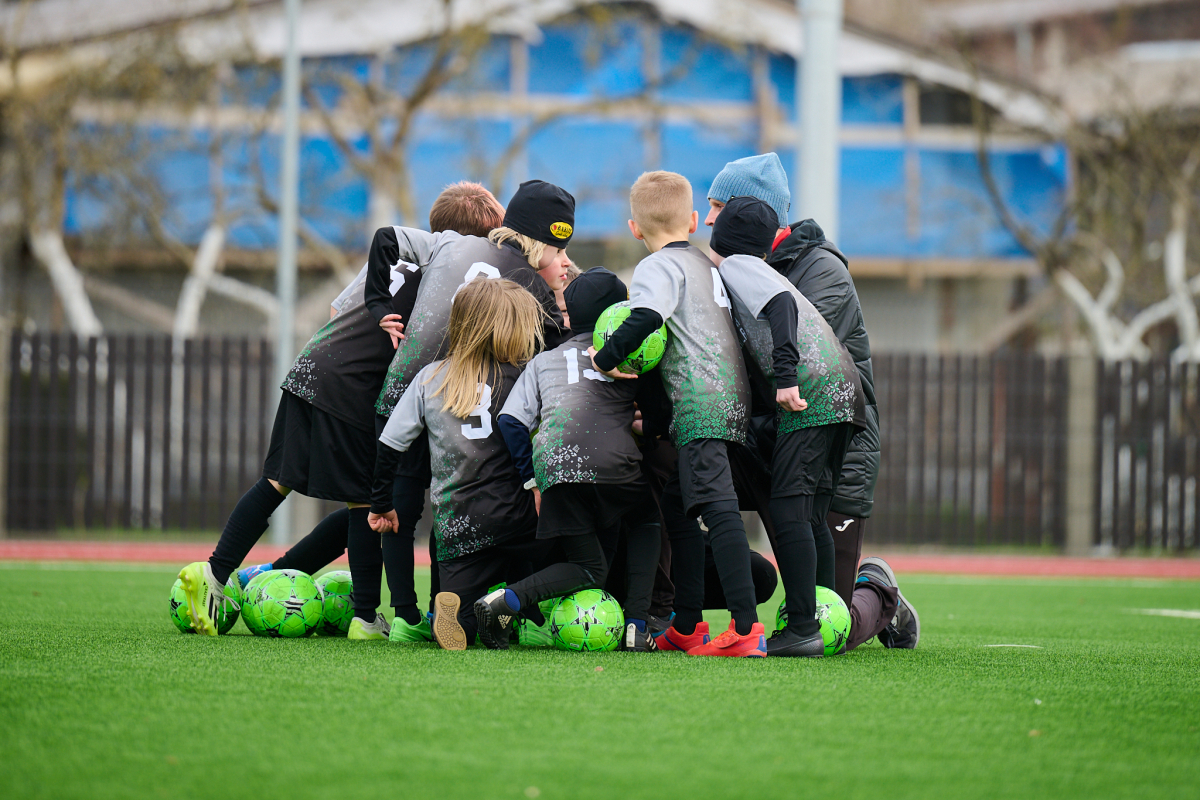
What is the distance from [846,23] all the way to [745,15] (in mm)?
1650

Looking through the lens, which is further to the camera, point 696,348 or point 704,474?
point 696,348

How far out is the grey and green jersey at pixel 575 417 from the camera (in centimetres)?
436

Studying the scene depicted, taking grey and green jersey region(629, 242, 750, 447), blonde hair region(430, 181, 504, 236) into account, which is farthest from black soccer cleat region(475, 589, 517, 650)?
blonde hair region(430, 181, 504, 236)

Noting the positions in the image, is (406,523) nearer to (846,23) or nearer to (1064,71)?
(846,23)

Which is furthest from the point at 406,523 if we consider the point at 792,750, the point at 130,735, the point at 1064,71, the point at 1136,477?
the point at 1064,71

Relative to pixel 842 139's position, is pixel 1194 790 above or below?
below

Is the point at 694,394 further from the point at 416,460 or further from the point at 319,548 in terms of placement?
the point at 319,548

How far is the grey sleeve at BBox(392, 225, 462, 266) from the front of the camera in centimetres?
496

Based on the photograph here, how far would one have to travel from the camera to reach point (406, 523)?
188 inches

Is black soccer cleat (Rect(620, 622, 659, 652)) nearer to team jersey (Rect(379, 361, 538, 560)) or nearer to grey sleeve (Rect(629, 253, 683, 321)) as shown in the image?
team jersey (Rect(379, 361, 538, 560))

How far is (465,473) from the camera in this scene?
15.2 feet

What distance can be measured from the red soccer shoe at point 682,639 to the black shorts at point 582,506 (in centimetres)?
53

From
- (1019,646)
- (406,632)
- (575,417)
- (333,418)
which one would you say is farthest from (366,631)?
(1019,646)

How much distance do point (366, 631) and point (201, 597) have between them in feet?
2.20
